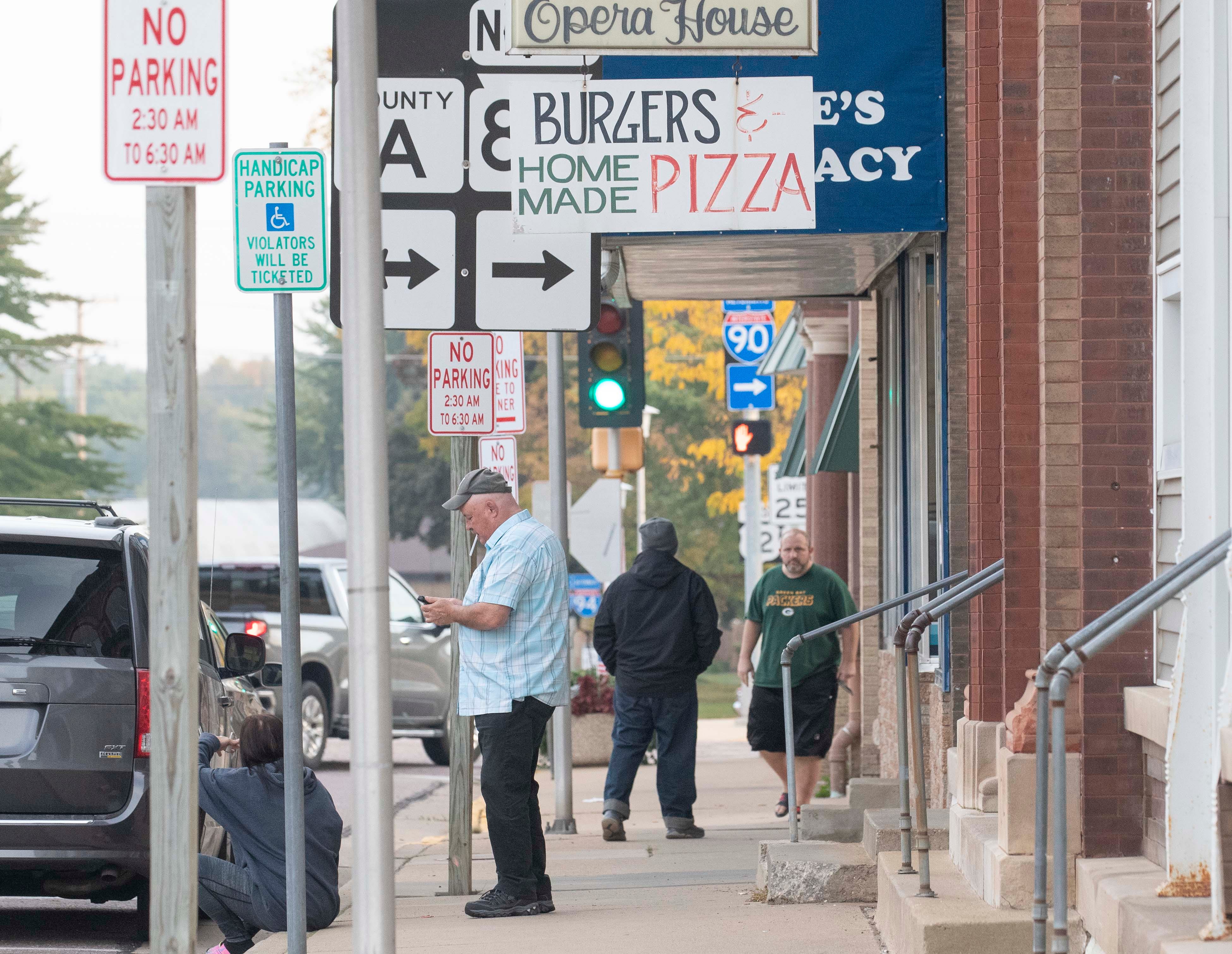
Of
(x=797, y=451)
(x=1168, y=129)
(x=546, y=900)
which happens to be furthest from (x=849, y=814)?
(x=797, y=451)

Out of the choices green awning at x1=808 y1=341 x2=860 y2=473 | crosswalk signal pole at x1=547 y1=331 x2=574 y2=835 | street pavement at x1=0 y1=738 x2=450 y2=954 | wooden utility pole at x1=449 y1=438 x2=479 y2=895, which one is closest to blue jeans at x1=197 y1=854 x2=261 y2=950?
street pavement at x1=0 y1=738 x2=450 y2=954

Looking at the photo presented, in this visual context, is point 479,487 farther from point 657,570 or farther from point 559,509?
point 559,509

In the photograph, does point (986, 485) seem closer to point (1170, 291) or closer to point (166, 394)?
point (1170, 291)

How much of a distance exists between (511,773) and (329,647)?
9.99 metres

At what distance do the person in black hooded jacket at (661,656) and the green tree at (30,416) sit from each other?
1213 inches

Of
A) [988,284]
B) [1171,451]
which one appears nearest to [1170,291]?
[1171,451]

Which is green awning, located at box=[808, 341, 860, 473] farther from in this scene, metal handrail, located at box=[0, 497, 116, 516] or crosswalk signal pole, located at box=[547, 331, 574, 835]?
metal handrail, located at box=[0, 497, 116, 516]

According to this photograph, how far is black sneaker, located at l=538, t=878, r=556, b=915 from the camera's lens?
25.1ft

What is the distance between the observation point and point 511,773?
291 inches

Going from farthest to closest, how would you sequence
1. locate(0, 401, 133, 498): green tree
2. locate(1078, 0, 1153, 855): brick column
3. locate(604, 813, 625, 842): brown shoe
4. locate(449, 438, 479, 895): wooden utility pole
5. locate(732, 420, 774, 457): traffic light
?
locate(0, 401, 133, 498): green tree → locate(732, 420, 774, 457): traffic light → locate(604, 813, 625, 842): brown shoe → locate(449, 438, 479, 895): wooden utility pole → locate(1078, 0, 1153, 855): brick column

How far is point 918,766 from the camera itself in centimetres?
641

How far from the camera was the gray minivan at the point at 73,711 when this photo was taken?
7.20 m

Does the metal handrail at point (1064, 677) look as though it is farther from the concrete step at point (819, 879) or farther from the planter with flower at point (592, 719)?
the planter with flower at point (592, 719)

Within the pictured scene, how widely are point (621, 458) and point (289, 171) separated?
8.47 metres
